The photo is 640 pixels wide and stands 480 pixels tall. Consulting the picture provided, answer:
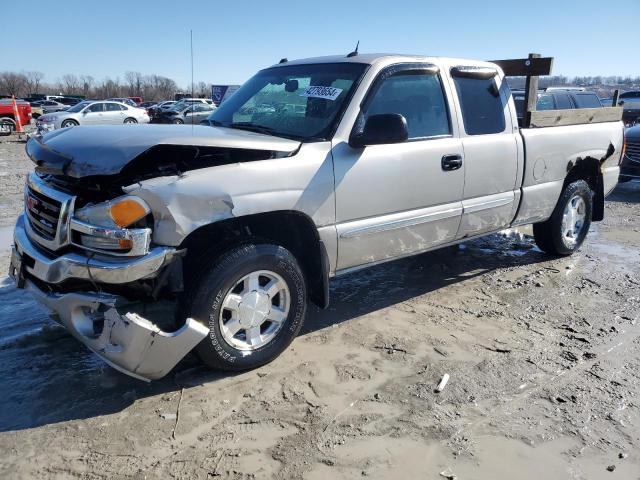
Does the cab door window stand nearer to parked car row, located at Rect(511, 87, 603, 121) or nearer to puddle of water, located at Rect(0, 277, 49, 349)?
puddle of water, located at Rect(0, 277, 49, 349)

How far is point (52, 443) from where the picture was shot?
2.69 meters

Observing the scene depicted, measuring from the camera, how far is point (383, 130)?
11.4ft

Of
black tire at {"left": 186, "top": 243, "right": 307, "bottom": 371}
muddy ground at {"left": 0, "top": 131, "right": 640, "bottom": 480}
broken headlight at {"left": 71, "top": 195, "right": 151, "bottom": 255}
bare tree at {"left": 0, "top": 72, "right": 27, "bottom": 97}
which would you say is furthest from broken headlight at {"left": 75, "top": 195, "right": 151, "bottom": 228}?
bare tree at {"left": 0, "top": 72, "right": 27, "bottom": 97}

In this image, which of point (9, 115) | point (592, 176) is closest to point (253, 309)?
point (592, 176)

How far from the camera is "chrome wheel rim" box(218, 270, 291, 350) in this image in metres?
3.22

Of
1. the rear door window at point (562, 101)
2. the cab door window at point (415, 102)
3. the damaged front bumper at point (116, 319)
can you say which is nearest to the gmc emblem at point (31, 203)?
the damaged front bumper at point (116, 319)

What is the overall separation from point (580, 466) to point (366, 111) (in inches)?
99.1

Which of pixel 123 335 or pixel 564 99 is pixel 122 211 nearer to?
pixel 123 335

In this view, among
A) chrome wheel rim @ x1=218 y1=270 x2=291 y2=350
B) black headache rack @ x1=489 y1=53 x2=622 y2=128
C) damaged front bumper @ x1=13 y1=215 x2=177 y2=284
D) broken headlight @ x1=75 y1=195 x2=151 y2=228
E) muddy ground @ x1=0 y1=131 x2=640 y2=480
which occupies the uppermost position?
black headache rack @ x1=489 y1=53 x2=622 y2=128

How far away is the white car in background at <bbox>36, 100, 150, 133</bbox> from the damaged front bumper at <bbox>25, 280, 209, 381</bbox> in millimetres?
21771

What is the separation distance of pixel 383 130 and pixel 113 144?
1.66 meters

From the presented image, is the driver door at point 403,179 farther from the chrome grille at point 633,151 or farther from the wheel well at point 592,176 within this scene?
the chrome grille at point 633,151

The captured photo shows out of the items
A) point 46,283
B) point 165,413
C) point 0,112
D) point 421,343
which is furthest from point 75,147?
point 0,112

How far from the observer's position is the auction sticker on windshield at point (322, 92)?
12.4 feet
